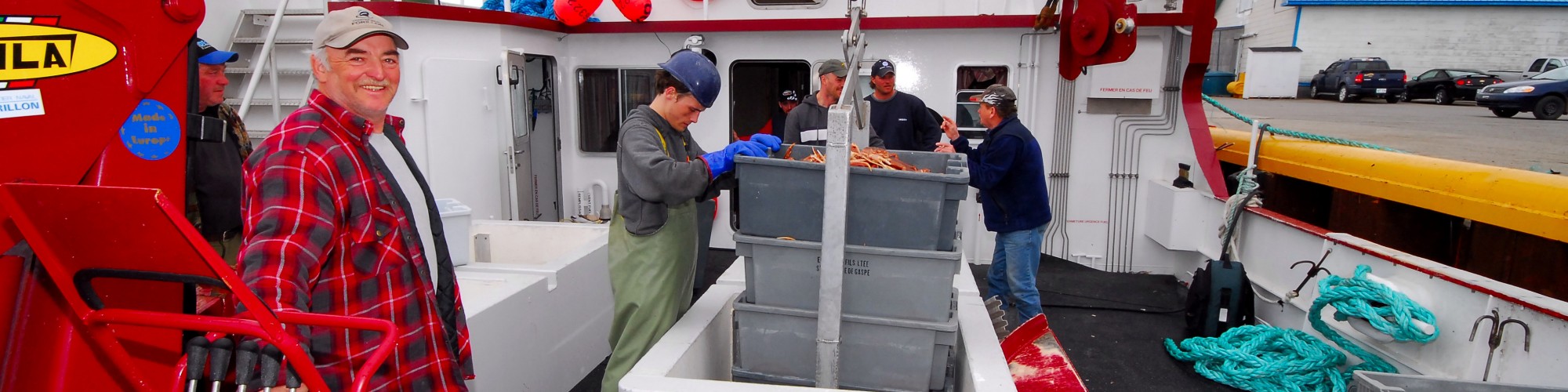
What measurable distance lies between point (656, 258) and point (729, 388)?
0.82 metres

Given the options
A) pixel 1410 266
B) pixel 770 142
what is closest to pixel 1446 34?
pixel 1410 266

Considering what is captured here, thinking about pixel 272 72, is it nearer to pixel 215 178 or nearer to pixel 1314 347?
pixel 215 178

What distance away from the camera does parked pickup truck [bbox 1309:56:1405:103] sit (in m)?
24.0

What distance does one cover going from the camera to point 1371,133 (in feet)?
45.4

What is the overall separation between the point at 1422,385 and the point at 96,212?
3970mm

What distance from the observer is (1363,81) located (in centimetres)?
2408

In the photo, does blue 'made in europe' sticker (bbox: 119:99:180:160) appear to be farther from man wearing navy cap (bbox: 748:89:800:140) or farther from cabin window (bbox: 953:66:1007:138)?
cabin window (bbox: 953:66:1007:138)

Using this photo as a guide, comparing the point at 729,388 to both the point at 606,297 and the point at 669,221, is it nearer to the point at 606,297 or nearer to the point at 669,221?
the point at 669,221

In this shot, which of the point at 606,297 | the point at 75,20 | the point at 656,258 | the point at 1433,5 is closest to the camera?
the point at 75,20

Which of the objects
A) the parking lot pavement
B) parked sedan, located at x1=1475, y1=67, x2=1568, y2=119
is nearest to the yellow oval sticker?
the parking lot pavement

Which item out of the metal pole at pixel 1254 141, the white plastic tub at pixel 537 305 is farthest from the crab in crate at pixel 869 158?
the metal pole at pixel 1254 141

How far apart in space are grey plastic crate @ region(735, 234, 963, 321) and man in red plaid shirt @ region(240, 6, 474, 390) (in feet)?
2.84

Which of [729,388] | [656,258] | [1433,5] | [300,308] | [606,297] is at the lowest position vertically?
[606,297]

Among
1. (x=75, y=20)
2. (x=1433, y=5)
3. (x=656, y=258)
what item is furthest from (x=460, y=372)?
(x=1433, y=5)
